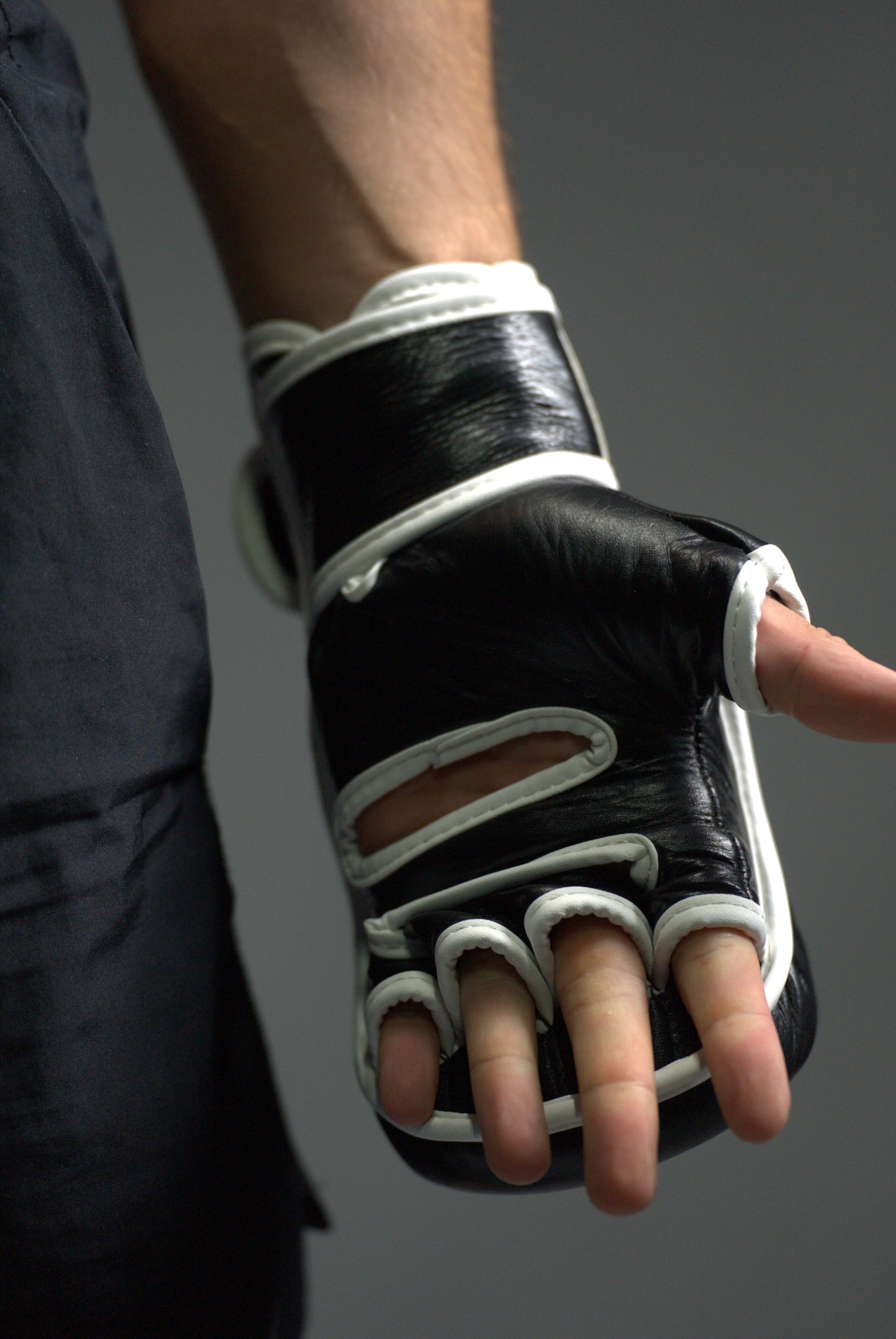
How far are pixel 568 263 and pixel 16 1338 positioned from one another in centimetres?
152

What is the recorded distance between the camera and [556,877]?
19.7 inches

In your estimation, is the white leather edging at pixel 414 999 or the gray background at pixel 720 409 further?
the gray background at pixel 720 409

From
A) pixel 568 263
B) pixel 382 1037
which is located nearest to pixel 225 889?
pixel 382 1037

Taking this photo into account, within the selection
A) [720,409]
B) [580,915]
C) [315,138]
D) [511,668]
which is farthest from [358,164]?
[720,409]

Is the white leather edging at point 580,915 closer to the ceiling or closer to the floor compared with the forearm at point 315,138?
closer to the floor

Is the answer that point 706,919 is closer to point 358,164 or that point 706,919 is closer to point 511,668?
point 511,668

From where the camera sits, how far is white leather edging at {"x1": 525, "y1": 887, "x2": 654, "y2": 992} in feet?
1.56

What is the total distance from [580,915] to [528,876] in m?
0.03

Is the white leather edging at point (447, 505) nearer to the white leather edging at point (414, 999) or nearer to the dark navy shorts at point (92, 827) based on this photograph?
the dark navy shorts at point (92, 827)

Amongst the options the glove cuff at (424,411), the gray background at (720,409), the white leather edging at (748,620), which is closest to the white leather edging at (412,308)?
the glove cuff at (424,411)

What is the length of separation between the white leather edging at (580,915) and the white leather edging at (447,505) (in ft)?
0.63

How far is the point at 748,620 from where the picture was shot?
0.46 metres

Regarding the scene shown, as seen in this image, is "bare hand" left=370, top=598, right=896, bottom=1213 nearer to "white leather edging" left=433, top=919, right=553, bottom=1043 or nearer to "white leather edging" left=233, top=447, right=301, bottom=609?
"white leather edging" left=433, top=919, right=553, bottom=1043

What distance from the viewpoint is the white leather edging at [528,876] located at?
1.60ft
